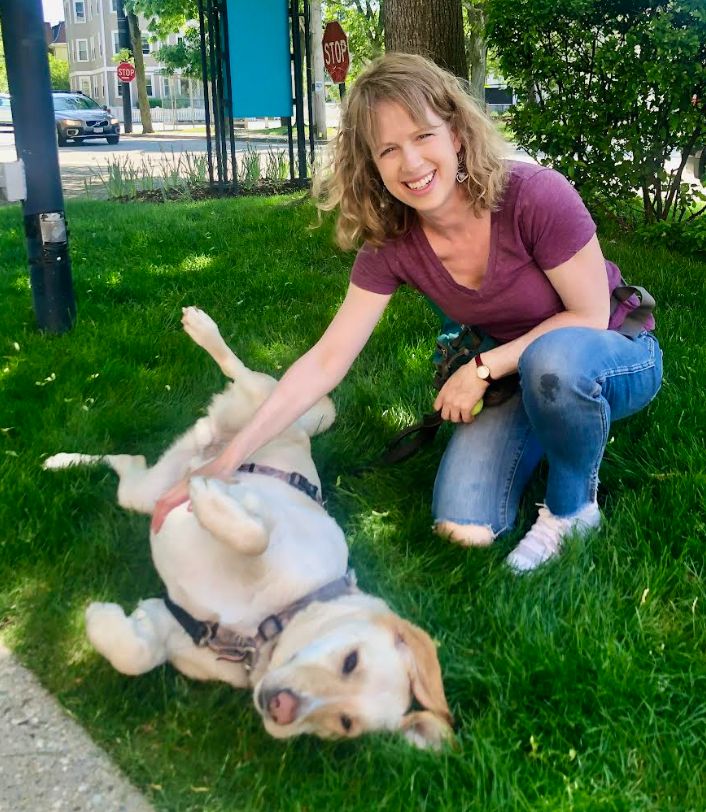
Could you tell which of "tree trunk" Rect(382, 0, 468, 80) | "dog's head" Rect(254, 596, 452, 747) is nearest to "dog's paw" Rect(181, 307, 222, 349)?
"dog's head" Rect(254, 596, 452, 747)

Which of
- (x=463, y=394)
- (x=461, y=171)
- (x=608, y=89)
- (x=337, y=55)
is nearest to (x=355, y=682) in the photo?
(x=463, y=394)

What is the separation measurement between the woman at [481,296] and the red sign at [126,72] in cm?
3762

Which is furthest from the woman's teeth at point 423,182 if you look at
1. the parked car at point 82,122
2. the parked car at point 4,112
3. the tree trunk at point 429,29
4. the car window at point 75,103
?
the parked car at point 4,112

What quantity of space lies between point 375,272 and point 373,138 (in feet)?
1.45

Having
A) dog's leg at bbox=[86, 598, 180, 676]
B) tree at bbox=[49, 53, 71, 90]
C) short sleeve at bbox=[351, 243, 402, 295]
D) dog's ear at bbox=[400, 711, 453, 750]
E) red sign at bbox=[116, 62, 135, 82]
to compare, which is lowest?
dog's ear at bbox=[400, 711, 453, 750]

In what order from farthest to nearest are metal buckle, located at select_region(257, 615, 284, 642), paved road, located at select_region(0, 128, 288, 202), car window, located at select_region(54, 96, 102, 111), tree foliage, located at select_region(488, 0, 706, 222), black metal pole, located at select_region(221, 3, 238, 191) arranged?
car window, located at select_region(54, 96, 102, 111) < paved road, located at select_region(0, 128, 288, 202) < black metal pole, located at select_region(221, 3, 238, 191) < tree foliage, located at select_region(488, 0, 706, 222) < metal buckle, located at select_region(257, 615, 284, 642)

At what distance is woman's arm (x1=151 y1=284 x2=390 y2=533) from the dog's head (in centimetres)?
61

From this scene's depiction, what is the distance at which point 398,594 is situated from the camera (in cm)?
241

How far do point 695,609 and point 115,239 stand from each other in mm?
5585

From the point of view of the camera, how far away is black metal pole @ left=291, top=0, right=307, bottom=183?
1021 centimetres

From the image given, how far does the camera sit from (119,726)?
1.99m

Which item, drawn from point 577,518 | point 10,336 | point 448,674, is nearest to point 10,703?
point 448,674

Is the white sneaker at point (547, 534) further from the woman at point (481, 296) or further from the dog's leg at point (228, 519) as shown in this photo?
the dog's leg at point (228, 519)

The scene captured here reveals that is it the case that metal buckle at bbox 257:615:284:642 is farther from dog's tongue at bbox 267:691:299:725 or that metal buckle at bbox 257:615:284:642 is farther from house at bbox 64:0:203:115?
house at bbox 64:0:203:115
